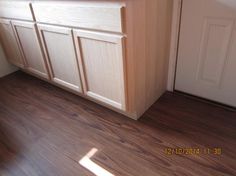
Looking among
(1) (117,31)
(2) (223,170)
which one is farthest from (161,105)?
(1) (117,31)

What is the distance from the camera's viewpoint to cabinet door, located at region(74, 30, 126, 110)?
1.13 metres

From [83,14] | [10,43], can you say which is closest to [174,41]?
[83,14]

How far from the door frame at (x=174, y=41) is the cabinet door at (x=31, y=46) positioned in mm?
1084

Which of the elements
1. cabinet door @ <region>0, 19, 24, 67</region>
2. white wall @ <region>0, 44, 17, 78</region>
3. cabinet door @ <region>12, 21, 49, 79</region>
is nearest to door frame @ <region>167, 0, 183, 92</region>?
cabinet door @ <region>12, 21, 49, 79</region>

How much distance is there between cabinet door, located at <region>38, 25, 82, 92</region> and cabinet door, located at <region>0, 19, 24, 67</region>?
51 cm

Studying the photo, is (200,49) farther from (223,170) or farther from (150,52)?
(223,170)

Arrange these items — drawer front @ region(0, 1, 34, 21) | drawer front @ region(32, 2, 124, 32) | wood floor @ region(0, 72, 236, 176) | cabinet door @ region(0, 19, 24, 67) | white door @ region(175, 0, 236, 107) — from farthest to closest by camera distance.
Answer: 1. cabinet door @ region(0, 19, 24, 67)
2. drawer front @ region(0, 1, 34, 21)
3. white door @ region(175, 0, 236, 107)
4. wood floor @ region(0, 72, 236, 176)
5. drawer front @ region(32, 2, 124, 32)

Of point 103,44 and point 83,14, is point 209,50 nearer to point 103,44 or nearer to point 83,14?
point 103,44

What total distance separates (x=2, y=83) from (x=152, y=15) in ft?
5.89

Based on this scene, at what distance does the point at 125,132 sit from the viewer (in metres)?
1.36

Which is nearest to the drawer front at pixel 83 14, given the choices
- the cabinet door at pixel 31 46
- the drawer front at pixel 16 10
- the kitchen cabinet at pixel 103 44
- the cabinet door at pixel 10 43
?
the kitchen cabinet at pixel 103 44

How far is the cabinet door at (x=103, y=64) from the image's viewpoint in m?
1.13
